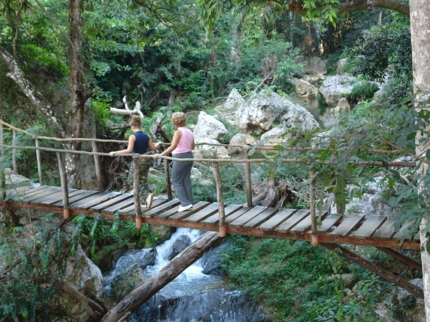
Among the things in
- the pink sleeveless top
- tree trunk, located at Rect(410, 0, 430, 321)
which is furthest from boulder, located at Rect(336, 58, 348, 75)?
tree trunk, located at Rect(410, 0, 430, 321)

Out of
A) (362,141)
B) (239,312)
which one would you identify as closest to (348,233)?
(362,141)

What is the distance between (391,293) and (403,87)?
14.8 feet

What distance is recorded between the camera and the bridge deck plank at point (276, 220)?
590 cm

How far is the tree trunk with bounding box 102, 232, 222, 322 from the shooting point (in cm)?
809

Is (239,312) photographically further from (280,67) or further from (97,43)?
(280,67)

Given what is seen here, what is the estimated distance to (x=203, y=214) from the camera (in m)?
6.49

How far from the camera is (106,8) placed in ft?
31.6

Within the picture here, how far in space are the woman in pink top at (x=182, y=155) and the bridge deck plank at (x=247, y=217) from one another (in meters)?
0.78

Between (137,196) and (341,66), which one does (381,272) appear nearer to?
(137,196)

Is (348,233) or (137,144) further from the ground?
(137,144)

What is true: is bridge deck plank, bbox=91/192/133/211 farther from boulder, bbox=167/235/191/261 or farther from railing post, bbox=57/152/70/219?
boulder, bbox=167/235/191/261

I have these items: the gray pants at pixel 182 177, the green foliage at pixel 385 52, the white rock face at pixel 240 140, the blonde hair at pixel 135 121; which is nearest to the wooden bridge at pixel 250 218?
the gray pants at pixel 182 177

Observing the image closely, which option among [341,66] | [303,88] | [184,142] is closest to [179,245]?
[184,142]

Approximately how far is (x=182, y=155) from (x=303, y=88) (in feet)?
60.6
